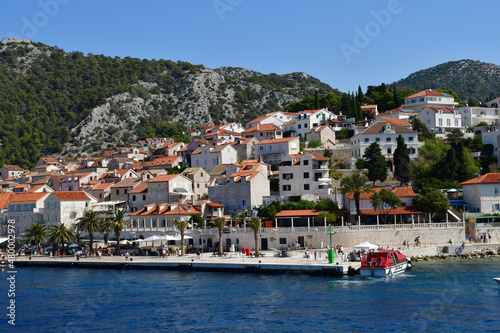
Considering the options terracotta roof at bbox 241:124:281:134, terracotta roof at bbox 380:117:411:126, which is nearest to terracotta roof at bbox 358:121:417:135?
terracotta roof at bbox 380:117:411:126

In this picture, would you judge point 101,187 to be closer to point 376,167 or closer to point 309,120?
point 309,120

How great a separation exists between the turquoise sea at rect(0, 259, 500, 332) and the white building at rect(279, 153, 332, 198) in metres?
23.9

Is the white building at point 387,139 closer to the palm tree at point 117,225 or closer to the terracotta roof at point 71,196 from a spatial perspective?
the palm tree at point 117,225

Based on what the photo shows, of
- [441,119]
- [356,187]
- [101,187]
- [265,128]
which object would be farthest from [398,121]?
[101,187]

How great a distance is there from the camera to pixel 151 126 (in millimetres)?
197500

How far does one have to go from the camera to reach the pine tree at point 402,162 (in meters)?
83.6

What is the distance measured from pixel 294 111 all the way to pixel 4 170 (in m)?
74.5

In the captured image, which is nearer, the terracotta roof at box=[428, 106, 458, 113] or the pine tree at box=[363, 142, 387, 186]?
the pine tree at box=[363, 142, 387, 186]

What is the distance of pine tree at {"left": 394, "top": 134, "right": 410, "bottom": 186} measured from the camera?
83.6m

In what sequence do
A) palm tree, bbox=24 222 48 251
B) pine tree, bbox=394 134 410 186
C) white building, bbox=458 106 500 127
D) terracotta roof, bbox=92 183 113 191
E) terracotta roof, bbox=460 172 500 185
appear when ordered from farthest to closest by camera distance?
1. white building, bbox=458 106 500 127
2. terracotta roof, bbox=92 183 113 191
3. pine tree, bbox=394 134 410 186
4. palm tree, bbox=24 222 48 251
5. terracotta roof, bbox=460 172 500 185

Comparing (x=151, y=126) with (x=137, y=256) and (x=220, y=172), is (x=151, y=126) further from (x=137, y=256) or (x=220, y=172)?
(x=137, y=256)

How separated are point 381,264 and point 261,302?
48.7 ft

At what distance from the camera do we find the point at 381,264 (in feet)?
171

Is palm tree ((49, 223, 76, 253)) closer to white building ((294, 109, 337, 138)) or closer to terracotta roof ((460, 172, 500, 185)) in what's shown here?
terracotta roof ((460, 172, 500, 185))
